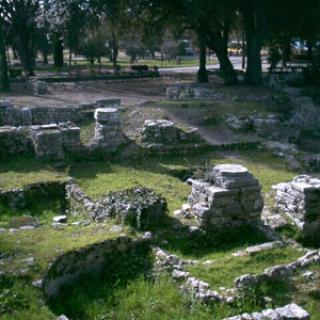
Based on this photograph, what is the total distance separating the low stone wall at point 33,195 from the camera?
537 inches

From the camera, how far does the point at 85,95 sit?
1211 inches

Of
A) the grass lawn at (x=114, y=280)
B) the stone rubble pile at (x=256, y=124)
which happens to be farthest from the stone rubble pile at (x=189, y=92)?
the grass lawn at (x=114, y=280)

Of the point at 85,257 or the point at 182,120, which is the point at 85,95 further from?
the point at 85,257

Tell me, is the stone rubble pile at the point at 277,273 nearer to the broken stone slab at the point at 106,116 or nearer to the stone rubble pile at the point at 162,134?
the stone rubble pile at the point at 162,134

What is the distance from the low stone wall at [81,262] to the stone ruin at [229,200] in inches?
63.2

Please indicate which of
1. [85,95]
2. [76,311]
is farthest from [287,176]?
[85,95]

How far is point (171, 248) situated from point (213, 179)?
1807 millimetres

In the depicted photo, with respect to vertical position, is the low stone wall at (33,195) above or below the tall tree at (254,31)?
below

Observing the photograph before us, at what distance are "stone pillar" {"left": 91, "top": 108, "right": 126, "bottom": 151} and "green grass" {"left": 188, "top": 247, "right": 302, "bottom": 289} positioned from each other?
8139 millimetres

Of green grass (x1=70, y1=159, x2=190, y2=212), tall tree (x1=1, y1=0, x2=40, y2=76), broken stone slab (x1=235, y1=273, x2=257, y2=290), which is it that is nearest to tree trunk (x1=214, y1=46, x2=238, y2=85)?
tall tree (x1=1, y1=0, x2=40, y2=76)

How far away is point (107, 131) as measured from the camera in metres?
17.5

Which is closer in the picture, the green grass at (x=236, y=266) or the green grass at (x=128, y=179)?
the green grass at (x=236, y=266)

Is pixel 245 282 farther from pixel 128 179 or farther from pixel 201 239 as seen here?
pixel 128 179

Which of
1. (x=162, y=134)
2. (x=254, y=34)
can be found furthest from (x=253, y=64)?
(x=162, y=134)
